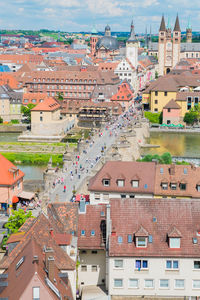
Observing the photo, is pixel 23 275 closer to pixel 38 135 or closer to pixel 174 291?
pixel 174 291

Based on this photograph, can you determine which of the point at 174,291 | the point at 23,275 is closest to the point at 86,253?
the point at 174,291

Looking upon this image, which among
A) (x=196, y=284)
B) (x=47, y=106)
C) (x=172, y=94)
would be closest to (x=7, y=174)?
(x=196, y=284)

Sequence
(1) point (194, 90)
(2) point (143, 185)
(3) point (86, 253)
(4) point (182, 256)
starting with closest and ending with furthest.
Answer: (4) point (182, 256) < (3) point (86, 253) < (2) point (143, 185) < (1) point (194, 90)

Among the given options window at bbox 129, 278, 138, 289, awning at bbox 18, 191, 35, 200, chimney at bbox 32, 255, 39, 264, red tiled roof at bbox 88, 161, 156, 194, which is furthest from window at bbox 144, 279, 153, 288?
awning at bbox 18, 191, 35, 200

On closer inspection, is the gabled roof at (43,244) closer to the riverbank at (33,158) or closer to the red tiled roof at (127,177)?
the red tiled roof at (127,177)

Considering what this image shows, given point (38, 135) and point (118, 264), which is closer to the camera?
point (118, 264)

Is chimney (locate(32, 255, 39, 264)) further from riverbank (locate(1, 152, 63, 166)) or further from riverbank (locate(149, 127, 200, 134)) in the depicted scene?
riverbank (locate(149, 127, 200, 134))
